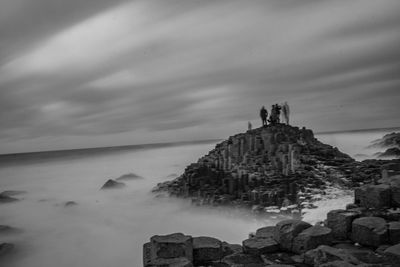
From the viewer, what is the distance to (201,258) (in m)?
7.10

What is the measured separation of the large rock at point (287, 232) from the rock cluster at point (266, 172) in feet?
38.6

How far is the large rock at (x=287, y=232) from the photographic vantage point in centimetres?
730

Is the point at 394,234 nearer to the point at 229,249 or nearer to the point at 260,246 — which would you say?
the point at 260,246

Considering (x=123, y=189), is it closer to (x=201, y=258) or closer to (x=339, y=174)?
(x=339, y=174)

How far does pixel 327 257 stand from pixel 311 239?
1093 millimetres

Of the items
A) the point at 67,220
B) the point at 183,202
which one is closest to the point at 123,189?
the point at 67,220

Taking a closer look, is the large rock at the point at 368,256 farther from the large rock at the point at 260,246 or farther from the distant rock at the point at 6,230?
the distant rock at the point at 6,230

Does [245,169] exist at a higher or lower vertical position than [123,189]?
higher

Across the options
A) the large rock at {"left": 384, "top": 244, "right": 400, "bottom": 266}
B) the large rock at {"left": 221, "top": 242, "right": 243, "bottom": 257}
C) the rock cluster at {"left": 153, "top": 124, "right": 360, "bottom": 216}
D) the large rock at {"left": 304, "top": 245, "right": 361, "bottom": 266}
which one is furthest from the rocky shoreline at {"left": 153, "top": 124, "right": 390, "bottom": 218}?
the large rock at {"left": 384, "top": 244, "right": 400, "bottom": 266}

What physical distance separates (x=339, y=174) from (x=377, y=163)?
139 inches

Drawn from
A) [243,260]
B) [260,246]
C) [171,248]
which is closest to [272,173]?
[260,246]

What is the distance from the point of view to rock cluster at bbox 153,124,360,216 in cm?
2069

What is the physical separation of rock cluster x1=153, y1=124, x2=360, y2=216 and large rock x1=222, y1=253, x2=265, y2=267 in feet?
40.8

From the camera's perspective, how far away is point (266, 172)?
23.4 meters
